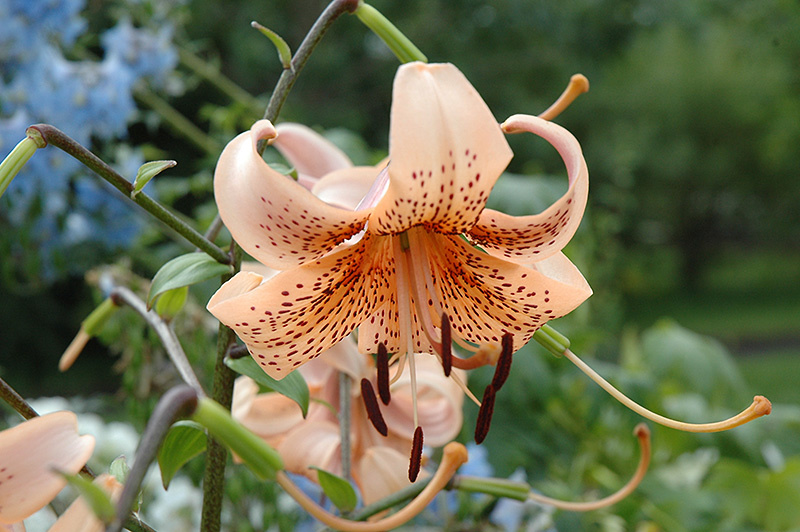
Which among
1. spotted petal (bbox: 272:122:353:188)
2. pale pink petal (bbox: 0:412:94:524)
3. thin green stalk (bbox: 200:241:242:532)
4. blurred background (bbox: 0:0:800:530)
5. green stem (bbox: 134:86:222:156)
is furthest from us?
green stem (bbox: 134:86:222:156)

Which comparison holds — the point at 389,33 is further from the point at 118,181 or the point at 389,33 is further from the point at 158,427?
the point at 158,427

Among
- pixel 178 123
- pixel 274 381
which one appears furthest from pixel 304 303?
pixel 178 123

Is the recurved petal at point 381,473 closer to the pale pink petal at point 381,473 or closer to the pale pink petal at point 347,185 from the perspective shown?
the pale pink petal at point 381,473

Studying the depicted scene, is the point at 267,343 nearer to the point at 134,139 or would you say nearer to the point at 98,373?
the point at 134,139

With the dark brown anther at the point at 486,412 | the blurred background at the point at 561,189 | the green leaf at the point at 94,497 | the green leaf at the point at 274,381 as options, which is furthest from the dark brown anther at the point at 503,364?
the blurred background at the point at 561,189

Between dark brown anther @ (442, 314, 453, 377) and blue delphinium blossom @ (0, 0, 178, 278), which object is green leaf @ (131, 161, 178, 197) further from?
blue delphinium blossom @ (0, 0, 178, 278)

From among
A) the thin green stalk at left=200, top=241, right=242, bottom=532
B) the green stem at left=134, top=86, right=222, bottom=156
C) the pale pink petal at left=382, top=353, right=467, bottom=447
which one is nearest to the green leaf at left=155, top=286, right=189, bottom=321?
the thin green stalk at left=200, top=241, right=242, bottom=532

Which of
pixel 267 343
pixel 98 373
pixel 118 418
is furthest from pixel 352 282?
pixel 98 373
